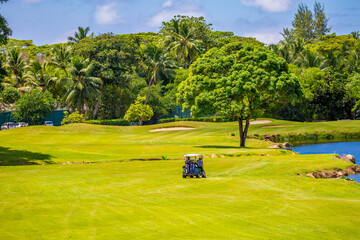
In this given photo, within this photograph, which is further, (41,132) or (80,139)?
(41,132)

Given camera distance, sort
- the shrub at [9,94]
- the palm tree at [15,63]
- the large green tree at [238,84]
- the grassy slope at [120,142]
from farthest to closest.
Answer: the palm tree at [15,63]
the shrub at [9,94]
the large green tree at [238,84]
the grassy slope at [120,142]

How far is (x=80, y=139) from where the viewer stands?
6419cm

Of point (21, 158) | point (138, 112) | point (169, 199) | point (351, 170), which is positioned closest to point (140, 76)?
point (138, 112)

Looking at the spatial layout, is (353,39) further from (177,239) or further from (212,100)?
(177,239)

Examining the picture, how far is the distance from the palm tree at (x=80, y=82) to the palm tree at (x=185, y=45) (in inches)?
1163

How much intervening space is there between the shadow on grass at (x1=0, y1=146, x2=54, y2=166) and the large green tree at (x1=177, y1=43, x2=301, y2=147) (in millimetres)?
17780

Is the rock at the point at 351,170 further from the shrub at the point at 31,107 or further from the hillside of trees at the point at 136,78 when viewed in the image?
the shrub at the point at 31,107

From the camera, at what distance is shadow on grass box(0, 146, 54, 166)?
37.3 metres

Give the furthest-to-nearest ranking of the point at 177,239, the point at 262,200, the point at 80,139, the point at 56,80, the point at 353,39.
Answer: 1. the point at 353,39
2. the point at 56,80
3. the point at 80,139
4. the point at 262,200
5. the point at 177,239

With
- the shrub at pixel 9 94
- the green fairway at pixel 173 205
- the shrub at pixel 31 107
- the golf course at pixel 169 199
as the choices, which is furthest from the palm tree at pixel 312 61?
the green fairway at pixel 173 205

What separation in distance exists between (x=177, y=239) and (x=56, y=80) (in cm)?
10304

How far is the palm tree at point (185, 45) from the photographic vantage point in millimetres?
118069

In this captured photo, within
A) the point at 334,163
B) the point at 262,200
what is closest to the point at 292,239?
the point at 262,200

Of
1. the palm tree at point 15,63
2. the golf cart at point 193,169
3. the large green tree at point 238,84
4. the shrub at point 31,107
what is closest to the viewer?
the golf cart at point 193,169
